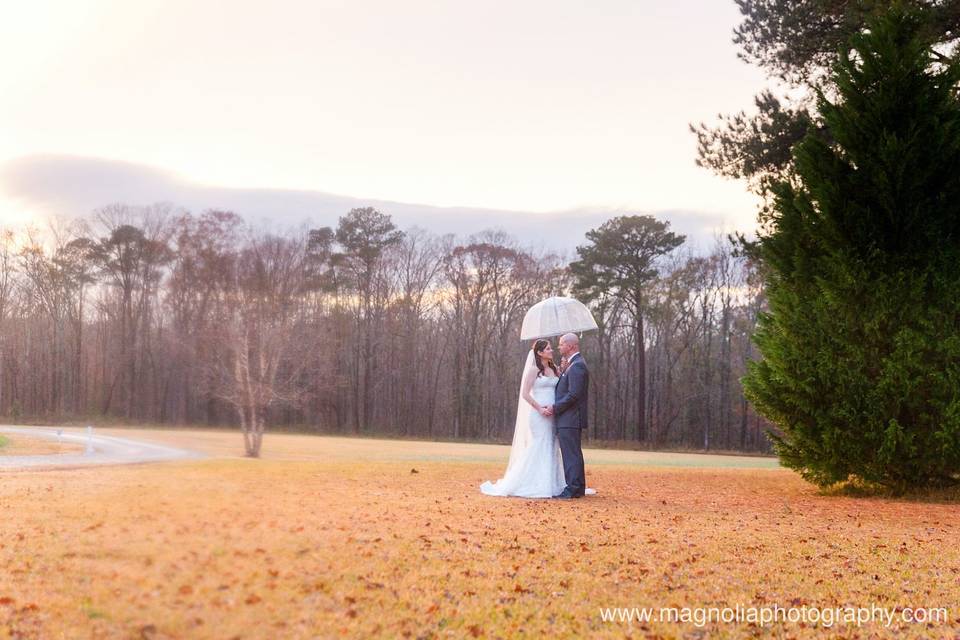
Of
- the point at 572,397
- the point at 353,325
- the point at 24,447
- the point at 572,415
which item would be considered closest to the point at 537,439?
the point at 572,415

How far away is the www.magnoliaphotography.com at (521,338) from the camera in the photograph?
164 inches

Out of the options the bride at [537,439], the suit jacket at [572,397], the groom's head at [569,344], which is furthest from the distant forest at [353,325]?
the groom's head at [569,344]

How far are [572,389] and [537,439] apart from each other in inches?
42.8

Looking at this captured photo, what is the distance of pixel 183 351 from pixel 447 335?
40.8m

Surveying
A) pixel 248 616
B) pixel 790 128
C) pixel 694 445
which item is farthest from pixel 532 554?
pixel 694 445

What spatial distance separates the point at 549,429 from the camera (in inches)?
539

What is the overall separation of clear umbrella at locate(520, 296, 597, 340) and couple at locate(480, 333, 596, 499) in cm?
58

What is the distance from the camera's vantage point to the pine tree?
1480 centimetres

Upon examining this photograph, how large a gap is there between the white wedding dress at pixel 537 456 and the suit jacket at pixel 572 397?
0.28 meters

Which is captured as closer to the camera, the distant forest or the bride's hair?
the distant forest

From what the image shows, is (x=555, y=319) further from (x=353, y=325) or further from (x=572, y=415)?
(x=353, y=325)

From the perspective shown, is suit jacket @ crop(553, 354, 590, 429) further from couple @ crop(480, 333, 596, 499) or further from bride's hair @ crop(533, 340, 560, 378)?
bride's hair @ crop(533, 340, 560, 378)

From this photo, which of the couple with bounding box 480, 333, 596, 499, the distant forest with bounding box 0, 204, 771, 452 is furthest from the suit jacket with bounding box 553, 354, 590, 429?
the distant forest with bounding box 0, 204, 771, 452

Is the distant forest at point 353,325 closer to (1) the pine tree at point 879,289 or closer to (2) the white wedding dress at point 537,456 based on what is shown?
(1) the pine tree at point 879,289
